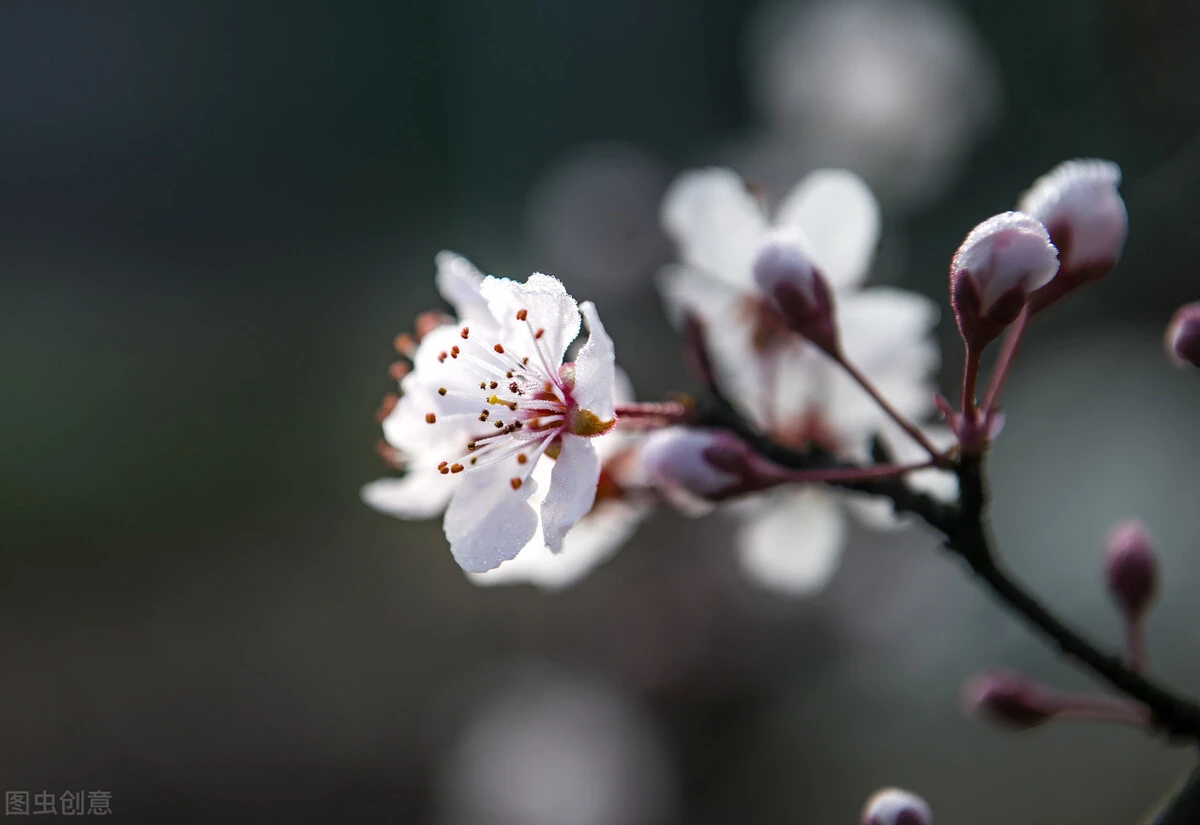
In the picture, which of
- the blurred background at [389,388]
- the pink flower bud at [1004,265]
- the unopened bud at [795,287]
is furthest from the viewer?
the blurred background at [389,388]

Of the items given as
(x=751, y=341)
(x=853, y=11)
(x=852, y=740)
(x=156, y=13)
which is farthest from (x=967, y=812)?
(x=156, y=13)

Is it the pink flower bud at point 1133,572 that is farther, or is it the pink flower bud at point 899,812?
the pink flower bud at point 1133,572

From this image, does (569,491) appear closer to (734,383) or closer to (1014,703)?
(734,383)

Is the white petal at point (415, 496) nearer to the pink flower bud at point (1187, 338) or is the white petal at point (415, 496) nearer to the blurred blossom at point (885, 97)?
the pink flower bud at point (1187, 338)

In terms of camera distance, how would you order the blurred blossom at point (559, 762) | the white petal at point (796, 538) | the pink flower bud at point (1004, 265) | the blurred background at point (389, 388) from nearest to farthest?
the pink flower bud at point (1004, 265) < the white petal at point (796, 538) < the blurred background at point (389, 388) < the blurred blossom at point (559, 762)

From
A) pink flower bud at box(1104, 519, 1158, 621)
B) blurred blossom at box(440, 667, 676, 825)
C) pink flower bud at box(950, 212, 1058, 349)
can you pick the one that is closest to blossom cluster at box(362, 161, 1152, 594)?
pink flower bud at box(950, 212, 1058, 349)

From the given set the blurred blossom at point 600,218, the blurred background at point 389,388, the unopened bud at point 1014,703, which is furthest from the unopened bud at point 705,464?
the blurred blossom at point 600,218
